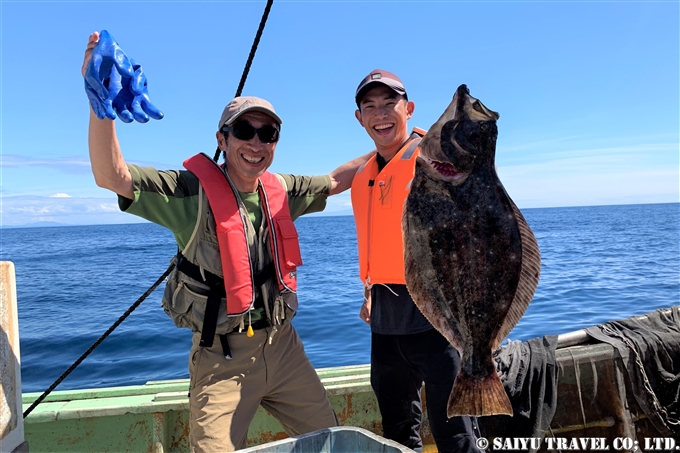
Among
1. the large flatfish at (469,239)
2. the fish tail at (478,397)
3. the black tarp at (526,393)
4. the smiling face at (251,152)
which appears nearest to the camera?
the fish tail at (478,397)

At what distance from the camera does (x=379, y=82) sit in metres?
3.16

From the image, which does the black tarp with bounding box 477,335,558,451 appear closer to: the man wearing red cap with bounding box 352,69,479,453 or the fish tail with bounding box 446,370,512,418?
the man wearing red cap with bounding box 352,69,479,453

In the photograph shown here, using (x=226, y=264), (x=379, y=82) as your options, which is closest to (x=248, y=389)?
(x=226, y=264)

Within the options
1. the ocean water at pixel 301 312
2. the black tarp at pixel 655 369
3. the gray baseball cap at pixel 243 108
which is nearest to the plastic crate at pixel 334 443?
the gray baseball cap at pixel 243 108

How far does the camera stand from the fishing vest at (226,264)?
3186mm

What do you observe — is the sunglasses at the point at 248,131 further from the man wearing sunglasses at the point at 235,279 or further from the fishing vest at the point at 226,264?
the fishing vest at the point at 226,264

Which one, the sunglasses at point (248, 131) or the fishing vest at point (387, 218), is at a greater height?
the sunglasses at point (248, 131)

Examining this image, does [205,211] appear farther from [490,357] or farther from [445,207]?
→ [490,357]

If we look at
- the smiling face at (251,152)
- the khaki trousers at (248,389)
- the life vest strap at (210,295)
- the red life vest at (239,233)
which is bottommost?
the khaki trousers at (248,389)

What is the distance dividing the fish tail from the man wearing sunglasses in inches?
52.5

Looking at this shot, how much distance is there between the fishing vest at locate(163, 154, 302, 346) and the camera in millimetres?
3186

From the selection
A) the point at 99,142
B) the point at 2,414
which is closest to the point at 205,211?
the point at 99,142

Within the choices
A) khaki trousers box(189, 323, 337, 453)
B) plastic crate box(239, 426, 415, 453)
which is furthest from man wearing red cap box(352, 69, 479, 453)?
plastic crate box(239, 426, 415, 453)

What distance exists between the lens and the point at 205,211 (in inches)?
128
